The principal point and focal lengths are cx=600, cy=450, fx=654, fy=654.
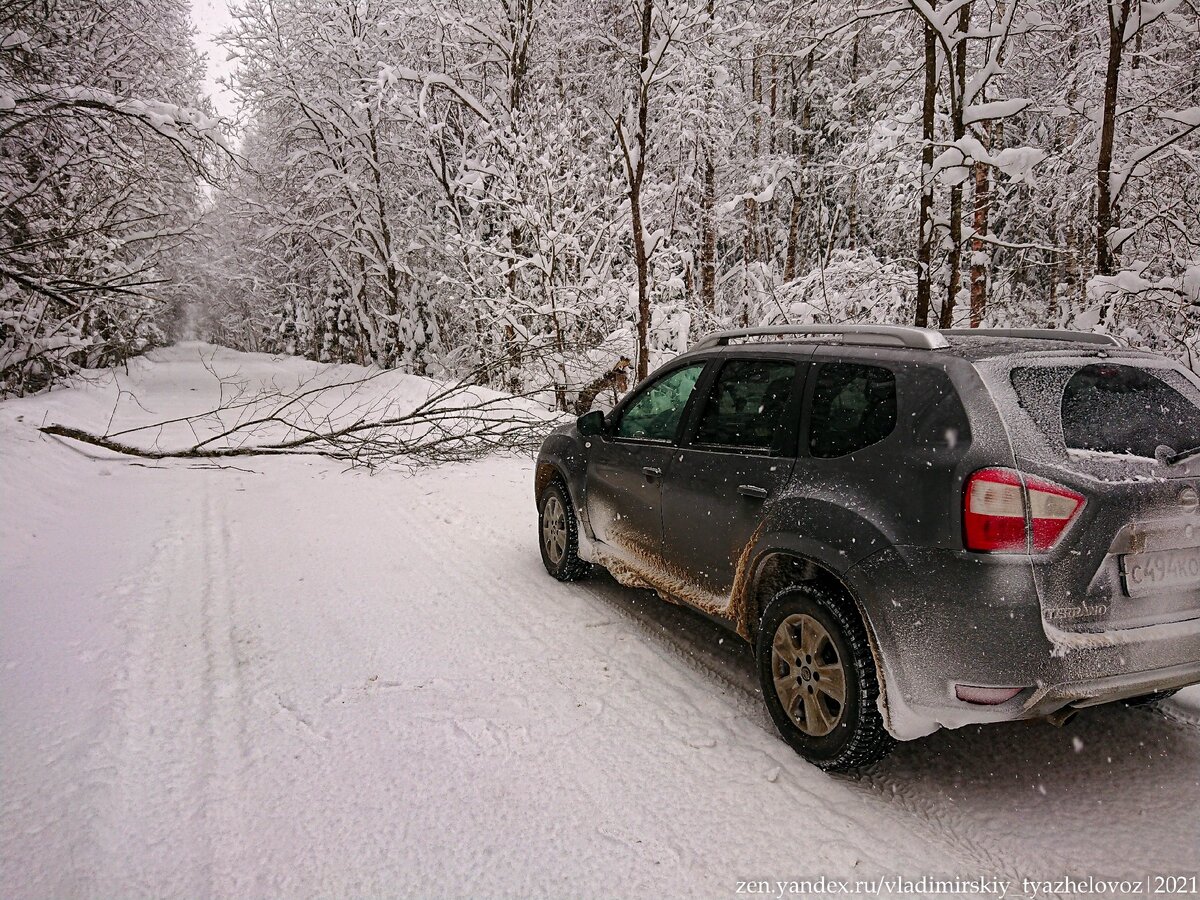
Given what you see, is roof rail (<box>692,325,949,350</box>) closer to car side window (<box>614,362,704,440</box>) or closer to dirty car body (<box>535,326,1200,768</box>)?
dirty car body (<box>535,326,1200,768</box>)

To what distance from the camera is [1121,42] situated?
646cm

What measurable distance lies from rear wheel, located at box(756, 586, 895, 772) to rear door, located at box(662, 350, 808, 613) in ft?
1.40

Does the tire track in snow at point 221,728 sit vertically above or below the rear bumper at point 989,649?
below

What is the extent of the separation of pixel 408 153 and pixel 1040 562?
68.1ft

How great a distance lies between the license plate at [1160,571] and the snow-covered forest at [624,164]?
158 inches

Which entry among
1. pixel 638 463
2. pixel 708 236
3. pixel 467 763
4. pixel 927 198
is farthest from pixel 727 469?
pixel 708 236

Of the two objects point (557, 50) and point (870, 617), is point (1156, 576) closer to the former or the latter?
point (870, 617)

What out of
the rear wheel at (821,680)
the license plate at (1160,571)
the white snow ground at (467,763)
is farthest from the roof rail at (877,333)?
the white snow ground at (467,763)

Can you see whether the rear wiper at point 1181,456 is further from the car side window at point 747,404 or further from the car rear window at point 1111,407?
the car side window at point 747,404

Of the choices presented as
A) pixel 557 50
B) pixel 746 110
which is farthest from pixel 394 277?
pixel 746 110

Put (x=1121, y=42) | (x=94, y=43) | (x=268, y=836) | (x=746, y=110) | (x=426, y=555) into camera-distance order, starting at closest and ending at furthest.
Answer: (x=268, y=836), (x=426, y=555), (x=1121, y=42), (x=94, y=43), (x=746, y=110)

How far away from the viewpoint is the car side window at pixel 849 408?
266cm

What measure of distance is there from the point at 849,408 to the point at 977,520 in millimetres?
736

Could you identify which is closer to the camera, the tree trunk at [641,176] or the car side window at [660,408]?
the car side window at [660,408]
